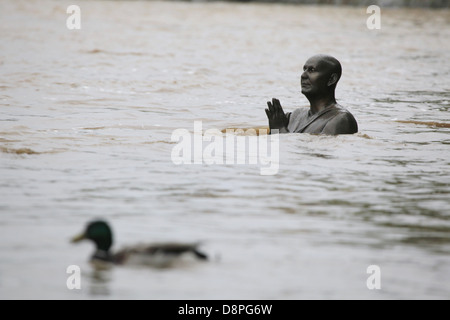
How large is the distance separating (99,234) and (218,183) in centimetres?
292

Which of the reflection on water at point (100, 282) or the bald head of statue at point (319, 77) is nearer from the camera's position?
the reflection on water at point (100, 282)

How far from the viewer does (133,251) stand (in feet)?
21.0

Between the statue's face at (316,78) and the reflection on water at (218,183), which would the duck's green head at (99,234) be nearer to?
the reflection on water at (218,183)

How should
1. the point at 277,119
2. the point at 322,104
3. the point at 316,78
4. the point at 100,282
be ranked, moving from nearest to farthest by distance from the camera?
the point at 100,282 → the point at 316,78 → the point at 322,104 → the point at 277,119

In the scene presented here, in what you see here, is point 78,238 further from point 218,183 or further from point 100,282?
point 218,183

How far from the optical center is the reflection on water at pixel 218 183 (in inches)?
250

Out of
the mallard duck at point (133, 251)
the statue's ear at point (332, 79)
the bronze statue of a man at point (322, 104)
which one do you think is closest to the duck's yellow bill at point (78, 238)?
the mallard duck at point (133, 251)

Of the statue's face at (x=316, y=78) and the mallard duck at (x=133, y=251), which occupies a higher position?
the statue's face at (x=316, y=78)

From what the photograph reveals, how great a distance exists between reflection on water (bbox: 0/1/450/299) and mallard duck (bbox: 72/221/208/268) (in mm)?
85

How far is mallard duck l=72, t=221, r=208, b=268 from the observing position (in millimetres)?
6336

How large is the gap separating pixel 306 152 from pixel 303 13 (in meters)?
31.5

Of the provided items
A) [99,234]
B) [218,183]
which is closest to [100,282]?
[99,234]

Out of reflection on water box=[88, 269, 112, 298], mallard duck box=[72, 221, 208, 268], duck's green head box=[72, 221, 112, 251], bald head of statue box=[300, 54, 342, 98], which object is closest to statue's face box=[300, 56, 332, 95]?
bald head of statue box=[300, 54, 342, 98]
